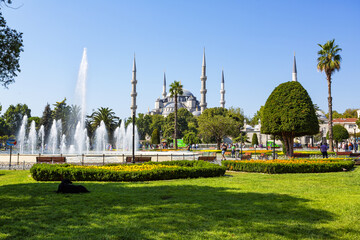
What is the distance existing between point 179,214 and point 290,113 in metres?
14.2

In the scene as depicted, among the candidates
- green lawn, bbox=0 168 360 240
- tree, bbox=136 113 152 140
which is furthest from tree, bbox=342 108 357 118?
green lawn, bbox=0 168 360 240

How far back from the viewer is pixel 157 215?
221 inches

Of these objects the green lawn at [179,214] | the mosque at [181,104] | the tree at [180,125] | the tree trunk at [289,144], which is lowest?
the green lawn at [179,214]

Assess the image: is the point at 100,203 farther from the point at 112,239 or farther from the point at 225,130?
the point at 225,130

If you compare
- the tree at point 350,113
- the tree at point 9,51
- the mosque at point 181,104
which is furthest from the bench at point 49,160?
the tree at point 350,113

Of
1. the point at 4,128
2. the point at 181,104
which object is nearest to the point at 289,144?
the point at 4,128

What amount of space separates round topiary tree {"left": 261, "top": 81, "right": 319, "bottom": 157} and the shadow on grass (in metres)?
11.4

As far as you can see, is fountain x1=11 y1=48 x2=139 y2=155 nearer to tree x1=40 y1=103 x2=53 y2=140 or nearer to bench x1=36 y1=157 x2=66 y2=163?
tree x1=40 y1=103 x2=53 y2=140

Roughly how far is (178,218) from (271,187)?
15.2ft

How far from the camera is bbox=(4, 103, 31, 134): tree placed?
65137 millimetres

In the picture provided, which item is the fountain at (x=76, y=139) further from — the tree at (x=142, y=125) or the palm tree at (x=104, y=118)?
the tree at (x=142, y=125)

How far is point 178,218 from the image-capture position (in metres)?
5.41

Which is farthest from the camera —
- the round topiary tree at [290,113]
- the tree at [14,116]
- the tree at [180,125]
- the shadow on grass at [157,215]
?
the tree at [180,125]

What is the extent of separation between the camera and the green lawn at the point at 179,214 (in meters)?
4.64
